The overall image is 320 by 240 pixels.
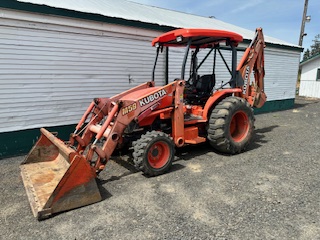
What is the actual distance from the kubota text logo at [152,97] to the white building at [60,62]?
1.40 m

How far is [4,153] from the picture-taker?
18.7 feet

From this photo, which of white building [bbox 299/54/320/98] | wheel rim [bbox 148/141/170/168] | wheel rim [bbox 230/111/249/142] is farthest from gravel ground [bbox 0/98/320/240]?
white building [bbox 299/54/320/98]

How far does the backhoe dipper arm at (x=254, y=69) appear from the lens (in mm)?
6453

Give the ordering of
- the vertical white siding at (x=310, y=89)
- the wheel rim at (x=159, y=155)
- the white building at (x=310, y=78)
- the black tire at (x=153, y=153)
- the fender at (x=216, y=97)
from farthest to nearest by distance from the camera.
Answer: the white building at (x=310, y=78), the vertical white siding at (x=310, y=89), the fender at (x=216, y=97), the wheel rim at (x=159, y=155), the black tire at (x=153, y=153)

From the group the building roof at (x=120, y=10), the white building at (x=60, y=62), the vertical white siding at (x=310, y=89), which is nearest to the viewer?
the white building at (x=60, y=62)

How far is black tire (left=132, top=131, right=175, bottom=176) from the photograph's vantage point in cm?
428

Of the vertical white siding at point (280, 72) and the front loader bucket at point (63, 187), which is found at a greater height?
the vertical white siding at point (280, 72)

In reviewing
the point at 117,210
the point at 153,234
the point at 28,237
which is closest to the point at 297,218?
the point at 153,234

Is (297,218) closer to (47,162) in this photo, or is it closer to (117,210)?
(117,210)

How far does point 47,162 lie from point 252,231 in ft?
11.8

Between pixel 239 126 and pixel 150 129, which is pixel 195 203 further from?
pixel 239 126

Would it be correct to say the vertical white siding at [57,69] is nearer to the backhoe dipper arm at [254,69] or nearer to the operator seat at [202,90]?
the operator seat at [202,90]

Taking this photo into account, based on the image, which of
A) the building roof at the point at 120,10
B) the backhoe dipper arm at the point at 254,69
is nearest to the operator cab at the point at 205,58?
the backhoe dipper arm at the point at 254,69

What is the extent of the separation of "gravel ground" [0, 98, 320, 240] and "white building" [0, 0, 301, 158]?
3.72ft
